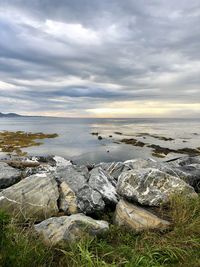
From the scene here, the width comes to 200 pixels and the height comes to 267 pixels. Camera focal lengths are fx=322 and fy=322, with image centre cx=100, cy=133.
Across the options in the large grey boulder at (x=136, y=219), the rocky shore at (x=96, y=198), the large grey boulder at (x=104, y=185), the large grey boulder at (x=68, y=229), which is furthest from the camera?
the large grey boulder at (x=104, y=185)

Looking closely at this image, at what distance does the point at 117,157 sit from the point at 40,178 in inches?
784

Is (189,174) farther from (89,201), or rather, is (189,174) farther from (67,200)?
(67,200)

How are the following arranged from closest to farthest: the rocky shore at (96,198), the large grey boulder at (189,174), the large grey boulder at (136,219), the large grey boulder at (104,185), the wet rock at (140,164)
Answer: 1. the large grey boulder at (136,219)
2. the rocky shore at (96,198)
3. the large grey boulder at (104,185)
4. the large grey boulder at (189,174)
5. the wet rock at (140,164)

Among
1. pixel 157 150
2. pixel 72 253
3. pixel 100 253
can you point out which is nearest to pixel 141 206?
pixel 100 253

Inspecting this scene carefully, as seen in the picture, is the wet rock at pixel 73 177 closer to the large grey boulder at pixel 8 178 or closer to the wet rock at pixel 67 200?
the wet rock at pixel 67 200

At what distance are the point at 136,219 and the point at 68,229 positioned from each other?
1401 mm

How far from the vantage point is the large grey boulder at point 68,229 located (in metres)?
4.98

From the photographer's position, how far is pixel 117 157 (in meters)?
26.6

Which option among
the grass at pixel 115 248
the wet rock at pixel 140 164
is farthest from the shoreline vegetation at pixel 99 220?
the wet rock at pixel 140 164

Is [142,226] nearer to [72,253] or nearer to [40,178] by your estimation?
[72,253]

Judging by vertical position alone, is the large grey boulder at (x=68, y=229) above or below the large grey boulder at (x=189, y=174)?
below

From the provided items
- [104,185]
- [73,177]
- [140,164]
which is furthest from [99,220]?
[140,164]

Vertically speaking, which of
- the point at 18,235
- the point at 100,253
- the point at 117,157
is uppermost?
the point at 18,235

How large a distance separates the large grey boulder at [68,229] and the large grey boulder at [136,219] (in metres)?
0.52
